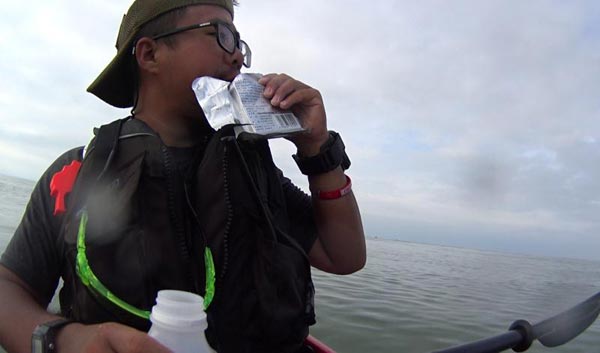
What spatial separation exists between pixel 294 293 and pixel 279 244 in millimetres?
185

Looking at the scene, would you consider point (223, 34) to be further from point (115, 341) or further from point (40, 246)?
point (115, 341)

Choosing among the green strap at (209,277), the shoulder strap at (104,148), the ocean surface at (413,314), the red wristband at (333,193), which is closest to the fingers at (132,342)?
the green strap at (209,277)

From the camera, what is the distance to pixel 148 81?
5.51 ft

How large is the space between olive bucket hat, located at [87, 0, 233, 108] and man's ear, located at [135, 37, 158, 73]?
0.05m

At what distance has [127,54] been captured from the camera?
67.0 inches

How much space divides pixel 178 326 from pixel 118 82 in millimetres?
1472

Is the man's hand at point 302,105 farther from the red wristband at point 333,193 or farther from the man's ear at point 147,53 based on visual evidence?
the man's ear at point 147,53

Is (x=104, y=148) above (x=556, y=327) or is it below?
above

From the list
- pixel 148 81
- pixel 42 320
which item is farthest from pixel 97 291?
pixel 148 81

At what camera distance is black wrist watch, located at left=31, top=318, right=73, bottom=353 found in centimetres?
94

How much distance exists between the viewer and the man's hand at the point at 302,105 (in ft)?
4.77

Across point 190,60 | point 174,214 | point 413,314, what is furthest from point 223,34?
point 413,314

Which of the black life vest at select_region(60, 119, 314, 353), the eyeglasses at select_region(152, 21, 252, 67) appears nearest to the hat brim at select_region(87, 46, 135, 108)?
the eyeglasses at select_region(152, 21, 252, 67)

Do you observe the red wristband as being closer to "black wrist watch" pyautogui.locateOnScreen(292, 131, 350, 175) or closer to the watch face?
"black wrist watch" pyautogui.locateOnScreen(292, 131, 350, 175)
